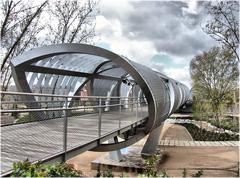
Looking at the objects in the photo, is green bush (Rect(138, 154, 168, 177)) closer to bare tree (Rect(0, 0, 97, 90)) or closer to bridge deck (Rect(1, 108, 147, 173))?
bridge deck (Rect(1, 108, 147, 173))

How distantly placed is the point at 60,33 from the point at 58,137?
529 inches

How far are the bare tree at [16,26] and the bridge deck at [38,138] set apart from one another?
676cm

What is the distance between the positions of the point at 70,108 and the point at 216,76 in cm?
3224

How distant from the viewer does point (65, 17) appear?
19391 millimetres

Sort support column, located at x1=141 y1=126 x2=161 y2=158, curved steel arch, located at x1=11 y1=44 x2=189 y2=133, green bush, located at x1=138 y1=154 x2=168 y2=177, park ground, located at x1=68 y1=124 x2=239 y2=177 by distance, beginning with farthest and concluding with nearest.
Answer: support column, located at x1=141 y1=126 x2=161 y2=158, park ground, located at x1=68 y1=124 x2=239 y2=177, curved steel arch, located at x1=11 y1=44 x2=189 y2=133, green bush, located at x1=138 y1=154 x2=168 y2=177

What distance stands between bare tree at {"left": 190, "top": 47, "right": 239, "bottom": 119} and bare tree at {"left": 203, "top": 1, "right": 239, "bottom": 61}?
18155 millimetres

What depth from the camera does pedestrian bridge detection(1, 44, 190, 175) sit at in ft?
19.6

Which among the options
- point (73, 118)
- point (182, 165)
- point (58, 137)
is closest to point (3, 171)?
point (58, 137)

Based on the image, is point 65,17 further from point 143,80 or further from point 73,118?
point 73,118

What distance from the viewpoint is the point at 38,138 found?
6422mm

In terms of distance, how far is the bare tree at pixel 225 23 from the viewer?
15.8m

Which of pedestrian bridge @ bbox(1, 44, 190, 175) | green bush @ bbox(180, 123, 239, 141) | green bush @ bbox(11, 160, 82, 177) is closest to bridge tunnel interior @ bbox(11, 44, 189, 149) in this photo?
pedestrian bridge @ bbox(1, 44, 190, 175)

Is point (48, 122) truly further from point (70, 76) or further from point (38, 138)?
point (70, 76)

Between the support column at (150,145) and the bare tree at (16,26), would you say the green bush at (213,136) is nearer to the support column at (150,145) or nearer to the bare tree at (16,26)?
the support column at (150,145)
